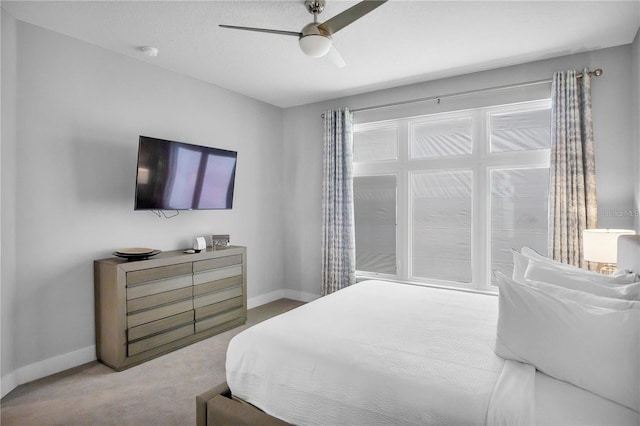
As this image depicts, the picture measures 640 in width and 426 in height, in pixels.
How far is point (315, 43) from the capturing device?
2.22 meters

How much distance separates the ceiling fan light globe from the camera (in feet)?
7.22

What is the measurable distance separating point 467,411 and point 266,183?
414cm

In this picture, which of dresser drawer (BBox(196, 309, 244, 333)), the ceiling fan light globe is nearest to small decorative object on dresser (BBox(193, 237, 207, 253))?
dresser drawer (BBox(196, 309, 244, 333))

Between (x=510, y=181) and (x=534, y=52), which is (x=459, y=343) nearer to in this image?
(x=510, y=181)

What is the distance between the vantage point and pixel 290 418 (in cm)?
155

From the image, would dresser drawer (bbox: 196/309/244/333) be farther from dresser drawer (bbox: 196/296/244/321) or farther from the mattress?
the mattress

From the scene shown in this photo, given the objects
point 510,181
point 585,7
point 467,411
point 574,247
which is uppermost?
point 585,7

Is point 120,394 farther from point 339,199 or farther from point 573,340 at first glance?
point 339,199

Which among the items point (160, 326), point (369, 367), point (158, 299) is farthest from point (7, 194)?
point (369, 367)

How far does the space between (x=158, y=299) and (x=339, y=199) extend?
2.46 m

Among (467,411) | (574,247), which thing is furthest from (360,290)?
A: (574,247)

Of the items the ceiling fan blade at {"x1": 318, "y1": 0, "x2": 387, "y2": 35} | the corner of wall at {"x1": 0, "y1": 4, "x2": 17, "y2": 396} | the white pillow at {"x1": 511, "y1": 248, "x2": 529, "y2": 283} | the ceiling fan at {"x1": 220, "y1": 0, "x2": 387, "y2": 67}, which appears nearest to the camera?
the ceiling fan blade at {"x1": 318, "y1": 0, "x2": 387, "y2": 35}

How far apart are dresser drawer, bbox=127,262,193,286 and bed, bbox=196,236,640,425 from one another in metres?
1.57

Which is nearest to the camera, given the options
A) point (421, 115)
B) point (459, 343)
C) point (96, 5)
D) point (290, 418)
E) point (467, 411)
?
point (467, 411)
